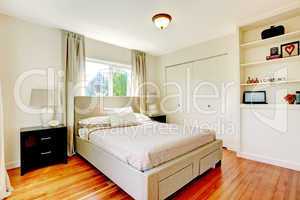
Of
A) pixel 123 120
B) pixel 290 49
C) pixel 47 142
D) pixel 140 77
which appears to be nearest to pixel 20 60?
pixel 47 142

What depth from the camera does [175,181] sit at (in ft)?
6.11

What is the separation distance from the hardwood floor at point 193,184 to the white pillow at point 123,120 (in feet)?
2.96

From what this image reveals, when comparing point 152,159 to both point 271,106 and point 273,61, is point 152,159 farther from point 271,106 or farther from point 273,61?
point 273,61

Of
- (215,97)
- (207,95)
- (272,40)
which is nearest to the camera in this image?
(272,40)

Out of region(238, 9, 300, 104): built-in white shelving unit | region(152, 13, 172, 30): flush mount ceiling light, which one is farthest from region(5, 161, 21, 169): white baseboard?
region(238, 9, 300, 104): built-in white shelving unit

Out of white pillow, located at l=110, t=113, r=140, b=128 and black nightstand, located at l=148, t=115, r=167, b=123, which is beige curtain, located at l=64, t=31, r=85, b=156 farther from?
black nightstand, located at l=148, t=115, r=167, b=123

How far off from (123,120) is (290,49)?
10.7 ft

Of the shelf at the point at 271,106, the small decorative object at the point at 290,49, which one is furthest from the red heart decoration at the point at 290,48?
the shelf at the point at 271,106

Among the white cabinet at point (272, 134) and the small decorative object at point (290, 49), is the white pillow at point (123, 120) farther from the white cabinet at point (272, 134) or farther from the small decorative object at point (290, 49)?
the small decorative object at point (290, 49)

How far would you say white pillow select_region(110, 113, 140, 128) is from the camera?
3152mm

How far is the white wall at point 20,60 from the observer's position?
264cm

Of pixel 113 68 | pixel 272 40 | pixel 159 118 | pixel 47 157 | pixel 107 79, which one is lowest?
pixel 47 157

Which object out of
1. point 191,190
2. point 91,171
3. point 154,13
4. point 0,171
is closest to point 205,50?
point 154,13

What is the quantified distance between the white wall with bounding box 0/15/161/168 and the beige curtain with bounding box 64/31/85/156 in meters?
0.16
